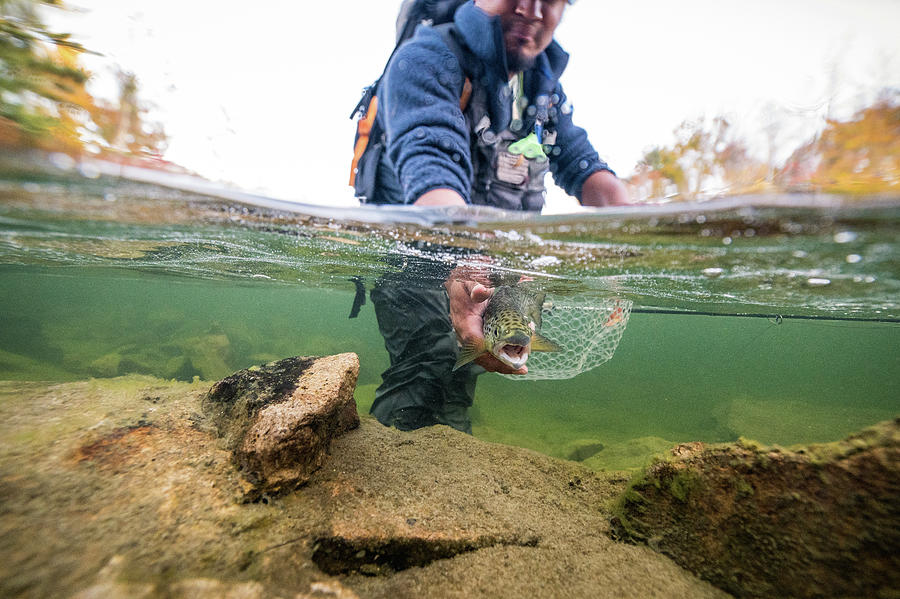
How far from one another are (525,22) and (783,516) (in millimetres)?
5140

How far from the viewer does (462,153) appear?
11.6 ft

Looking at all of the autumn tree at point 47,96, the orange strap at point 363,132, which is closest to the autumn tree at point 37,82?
the autumn tree at point 47,96

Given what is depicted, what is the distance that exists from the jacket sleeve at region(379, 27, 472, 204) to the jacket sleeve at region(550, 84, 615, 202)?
218 centimetres

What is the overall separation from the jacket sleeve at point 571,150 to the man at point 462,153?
2 centimetres

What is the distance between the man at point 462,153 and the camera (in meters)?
3.56

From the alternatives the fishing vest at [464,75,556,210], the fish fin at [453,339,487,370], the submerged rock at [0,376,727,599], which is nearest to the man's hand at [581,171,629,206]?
the fishing vest at [464,75,556,210]

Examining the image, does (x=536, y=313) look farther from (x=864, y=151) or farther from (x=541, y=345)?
(x=864, y=151)

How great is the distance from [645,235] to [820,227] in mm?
1186

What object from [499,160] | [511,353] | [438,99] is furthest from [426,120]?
[511,353]

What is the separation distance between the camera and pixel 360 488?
2326 mm

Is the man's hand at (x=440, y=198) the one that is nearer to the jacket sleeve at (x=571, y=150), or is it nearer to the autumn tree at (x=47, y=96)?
the autumn tree at (x=47, y=96)

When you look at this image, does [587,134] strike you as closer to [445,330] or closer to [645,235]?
[645,235]

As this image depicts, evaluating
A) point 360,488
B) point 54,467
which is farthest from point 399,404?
point 54,467

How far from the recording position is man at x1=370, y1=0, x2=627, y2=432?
356 cm
